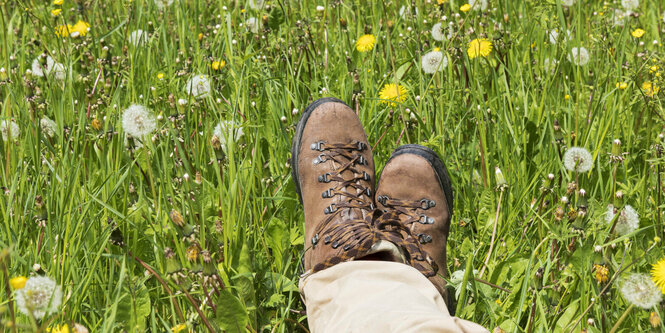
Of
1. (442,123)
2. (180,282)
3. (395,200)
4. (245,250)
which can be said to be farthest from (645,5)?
(180,282)

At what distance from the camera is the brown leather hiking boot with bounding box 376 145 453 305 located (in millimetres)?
2021

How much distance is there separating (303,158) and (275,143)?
0.13m

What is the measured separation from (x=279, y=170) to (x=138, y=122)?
0.53 meters

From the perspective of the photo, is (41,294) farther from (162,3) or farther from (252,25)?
(162,3)

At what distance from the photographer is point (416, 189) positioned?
2.10m

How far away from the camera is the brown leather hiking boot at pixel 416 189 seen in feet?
6.63

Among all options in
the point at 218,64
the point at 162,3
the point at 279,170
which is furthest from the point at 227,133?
the point at 162,3

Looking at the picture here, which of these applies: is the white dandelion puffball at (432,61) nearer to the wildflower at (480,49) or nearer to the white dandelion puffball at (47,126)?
the wildflower at (480,49)

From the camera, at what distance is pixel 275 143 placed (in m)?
2.22

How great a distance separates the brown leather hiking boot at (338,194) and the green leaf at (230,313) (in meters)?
0.27

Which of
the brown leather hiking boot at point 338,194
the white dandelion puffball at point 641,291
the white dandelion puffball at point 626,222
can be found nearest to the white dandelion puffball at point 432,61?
the brown leather hiking boot at point 338,194

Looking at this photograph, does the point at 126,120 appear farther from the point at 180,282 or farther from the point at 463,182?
the point at 463,182

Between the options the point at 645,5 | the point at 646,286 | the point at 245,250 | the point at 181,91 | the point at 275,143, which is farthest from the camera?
the point at 645,5

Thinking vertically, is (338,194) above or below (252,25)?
below
